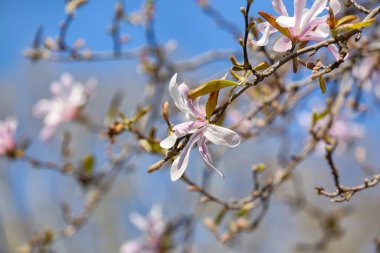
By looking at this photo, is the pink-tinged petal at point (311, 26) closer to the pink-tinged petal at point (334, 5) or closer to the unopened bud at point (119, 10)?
the pink-tinged petal at point (334, 5)

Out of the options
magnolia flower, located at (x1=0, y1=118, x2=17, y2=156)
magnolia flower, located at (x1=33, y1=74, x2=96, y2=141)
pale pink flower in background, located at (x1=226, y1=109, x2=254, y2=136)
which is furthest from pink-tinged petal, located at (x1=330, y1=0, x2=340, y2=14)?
magnolia flower, located at (x1=33, y1=74, x2=96, y2=141)

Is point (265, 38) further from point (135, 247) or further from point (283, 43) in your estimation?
point (135, 247)

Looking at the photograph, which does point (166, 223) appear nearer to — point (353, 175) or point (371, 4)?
point (371, 4)

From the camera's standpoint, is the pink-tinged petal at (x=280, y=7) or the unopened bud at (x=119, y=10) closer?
the pink-tinged petal at (x=280, y=7)

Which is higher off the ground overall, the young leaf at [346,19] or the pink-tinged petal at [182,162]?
the young leaf at [346,19]

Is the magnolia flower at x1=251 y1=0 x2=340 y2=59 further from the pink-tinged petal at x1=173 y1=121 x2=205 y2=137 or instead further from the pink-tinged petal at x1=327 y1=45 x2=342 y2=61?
the pink-tinged petal at x1=173 y1=121 x2=205 y2=137

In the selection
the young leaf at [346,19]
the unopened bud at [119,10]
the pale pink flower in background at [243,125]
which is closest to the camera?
the young leaf at [346,19]

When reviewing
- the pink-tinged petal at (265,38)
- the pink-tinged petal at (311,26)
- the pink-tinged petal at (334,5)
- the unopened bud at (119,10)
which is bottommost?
the unopened bud at (119,10)

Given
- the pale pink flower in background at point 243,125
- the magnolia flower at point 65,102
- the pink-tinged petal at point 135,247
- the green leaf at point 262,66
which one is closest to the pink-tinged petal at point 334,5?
the green leaf at point 262,66

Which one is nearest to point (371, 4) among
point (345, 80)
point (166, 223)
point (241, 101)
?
point (345, 80)
